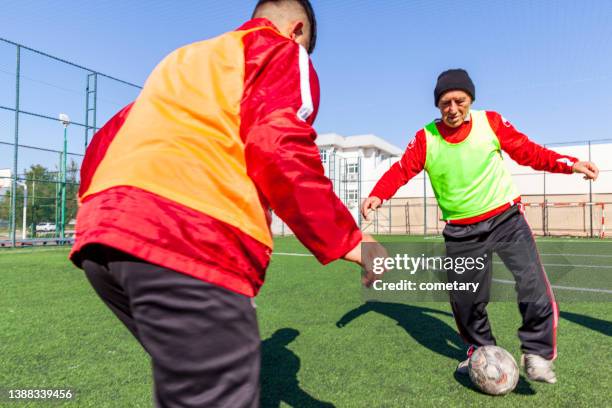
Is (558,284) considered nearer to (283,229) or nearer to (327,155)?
(283,229)

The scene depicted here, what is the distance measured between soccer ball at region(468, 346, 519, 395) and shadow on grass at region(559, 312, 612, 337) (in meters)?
2.11

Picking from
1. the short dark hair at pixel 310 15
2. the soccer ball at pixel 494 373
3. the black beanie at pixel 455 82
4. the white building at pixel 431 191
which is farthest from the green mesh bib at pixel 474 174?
the white building at pixel 431 191

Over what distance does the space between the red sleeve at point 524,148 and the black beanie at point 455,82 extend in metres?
0.31

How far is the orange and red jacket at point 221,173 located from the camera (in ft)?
3.67

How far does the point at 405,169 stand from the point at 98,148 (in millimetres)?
2861

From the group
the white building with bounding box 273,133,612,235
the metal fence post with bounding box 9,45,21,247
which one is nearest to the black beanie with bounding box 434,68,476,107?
the metal fence post with bounding box 9,45,21,247

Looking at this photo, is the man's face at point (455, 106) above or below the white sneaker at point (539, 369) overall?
above

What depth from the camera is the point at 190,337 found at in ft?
3.55

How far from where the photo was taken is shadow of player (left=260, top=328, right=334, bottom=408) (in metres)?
2.70

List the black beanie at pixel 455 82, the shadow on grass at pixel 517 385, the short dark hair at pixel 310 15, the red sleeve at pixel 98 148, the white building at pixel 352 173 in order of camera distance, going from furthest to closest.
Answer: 1. the white building at pixel 352 173
2. the black beanie at pixel 455 82
3. the shadow on grass at pixel 517 385
4. the short dark hair at pixel 310 15
5. the red sleeve at pixel 98 148

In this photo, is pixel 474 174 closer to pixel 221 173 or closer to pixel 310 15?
pixel 310 15

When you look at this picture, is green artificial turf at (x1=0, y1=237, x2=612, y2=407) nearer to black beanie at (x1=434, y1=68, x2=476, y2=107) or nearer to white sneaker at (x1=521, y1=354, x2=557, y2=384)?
white sneaker at (x1=521, y1=354, x2=557, y2=384)

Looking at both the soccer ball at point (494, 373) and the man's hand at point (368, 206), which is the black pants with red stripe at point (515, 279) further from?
the man's hand at point (368, 206)

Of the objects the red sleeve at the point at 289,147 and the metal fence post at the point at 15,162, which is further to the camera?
the metal fence post at the point at 15,162
